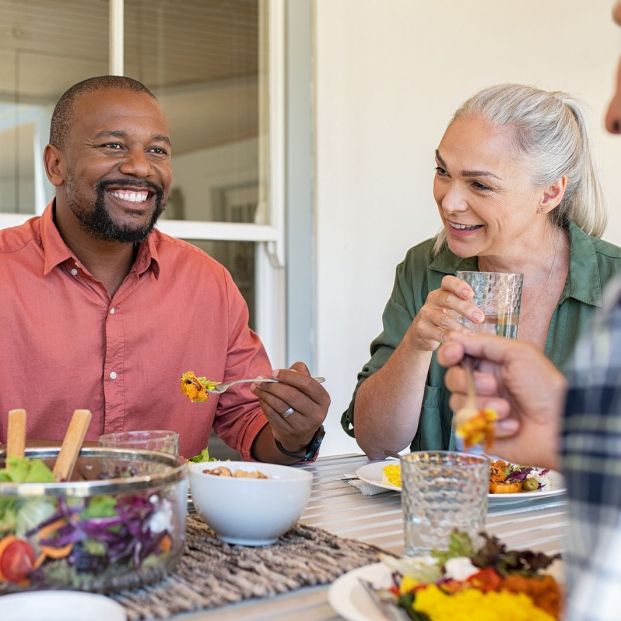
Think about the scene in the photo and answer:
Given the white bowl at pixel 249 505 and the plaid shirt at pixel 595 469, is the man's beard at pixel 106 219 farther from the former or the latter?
the plaid shirt at pixel 595 469

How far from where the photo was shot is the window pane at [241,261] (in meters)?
2.93

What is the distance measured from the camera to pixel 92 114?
200 cm

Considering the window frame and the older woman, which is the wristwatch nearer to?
the older woman

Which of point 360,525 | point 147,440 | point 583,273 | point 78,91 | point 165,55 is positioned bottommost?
point 360,525

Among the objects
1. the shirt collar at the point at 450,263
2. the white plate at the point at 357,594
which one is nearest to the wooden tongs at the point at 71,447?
the white plate at the point at 357,594

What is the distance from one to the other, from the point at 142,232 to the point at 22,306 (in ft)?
1.03

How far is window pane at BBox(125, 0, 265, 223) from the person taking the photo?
9.38 ft

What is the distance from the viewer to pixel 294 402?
1.62m

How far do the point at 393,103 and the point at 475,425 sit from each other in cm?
244

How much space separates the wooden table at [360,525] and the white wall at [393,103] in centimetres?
154

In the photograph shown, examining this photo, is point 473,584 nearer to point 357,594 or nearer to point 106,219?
point 357,594

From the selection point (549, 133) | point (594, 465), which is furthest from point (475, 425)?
point (549, 133)

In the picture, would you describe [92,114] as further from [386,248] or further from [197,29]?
[386,248]

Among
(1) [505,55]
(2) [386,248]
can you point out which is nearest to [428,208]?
(2) [386,248]
